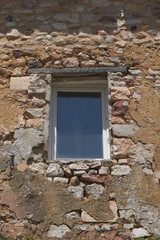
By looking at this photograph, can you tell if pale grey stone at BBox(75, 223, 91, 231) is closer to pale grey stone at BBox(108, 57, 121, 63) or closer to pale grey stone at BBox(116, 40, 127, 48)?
pale grey stone at BBox(108, 57, 121, 63)

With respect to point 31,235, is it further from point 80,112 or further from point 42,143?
point 80,112

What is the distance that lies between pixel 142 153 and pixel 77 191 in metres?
0.78

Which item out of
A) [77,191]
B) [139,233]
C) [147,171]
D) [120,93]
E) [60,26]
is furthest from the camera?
[60,26]

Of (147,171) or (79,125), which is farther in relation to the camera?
(79,125)

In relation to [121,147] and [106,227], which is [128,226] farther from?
[121,147]

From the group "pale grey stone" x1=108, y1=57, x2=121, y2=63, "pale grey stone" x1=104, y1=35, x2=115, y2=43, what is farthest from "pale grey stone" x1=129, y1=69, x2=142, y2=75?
"pale grey stone" x1=104, y1=35, x2=115, y2=43

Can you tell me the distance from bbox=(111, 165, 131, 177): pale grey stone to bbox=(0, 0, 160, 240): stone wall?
0.4 inches

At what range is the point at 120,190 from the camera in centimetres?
377

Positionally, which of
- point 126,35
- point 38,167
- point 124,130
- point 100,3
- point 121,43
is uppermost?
point 100,3

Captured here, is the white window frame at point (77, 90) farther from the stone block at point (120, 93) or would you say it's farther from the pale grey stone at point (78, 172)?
the pale grey stone at point (78, 172)

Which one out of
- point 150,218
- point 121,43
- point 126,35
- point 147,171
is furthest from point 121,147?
point 126,35

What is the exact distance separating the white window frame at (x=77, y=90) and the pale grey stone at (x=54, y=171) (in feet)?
0.77

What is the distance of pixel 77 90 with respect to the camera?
15.0 feet

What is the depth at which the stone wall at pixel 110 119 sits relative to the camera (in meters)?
3.65
